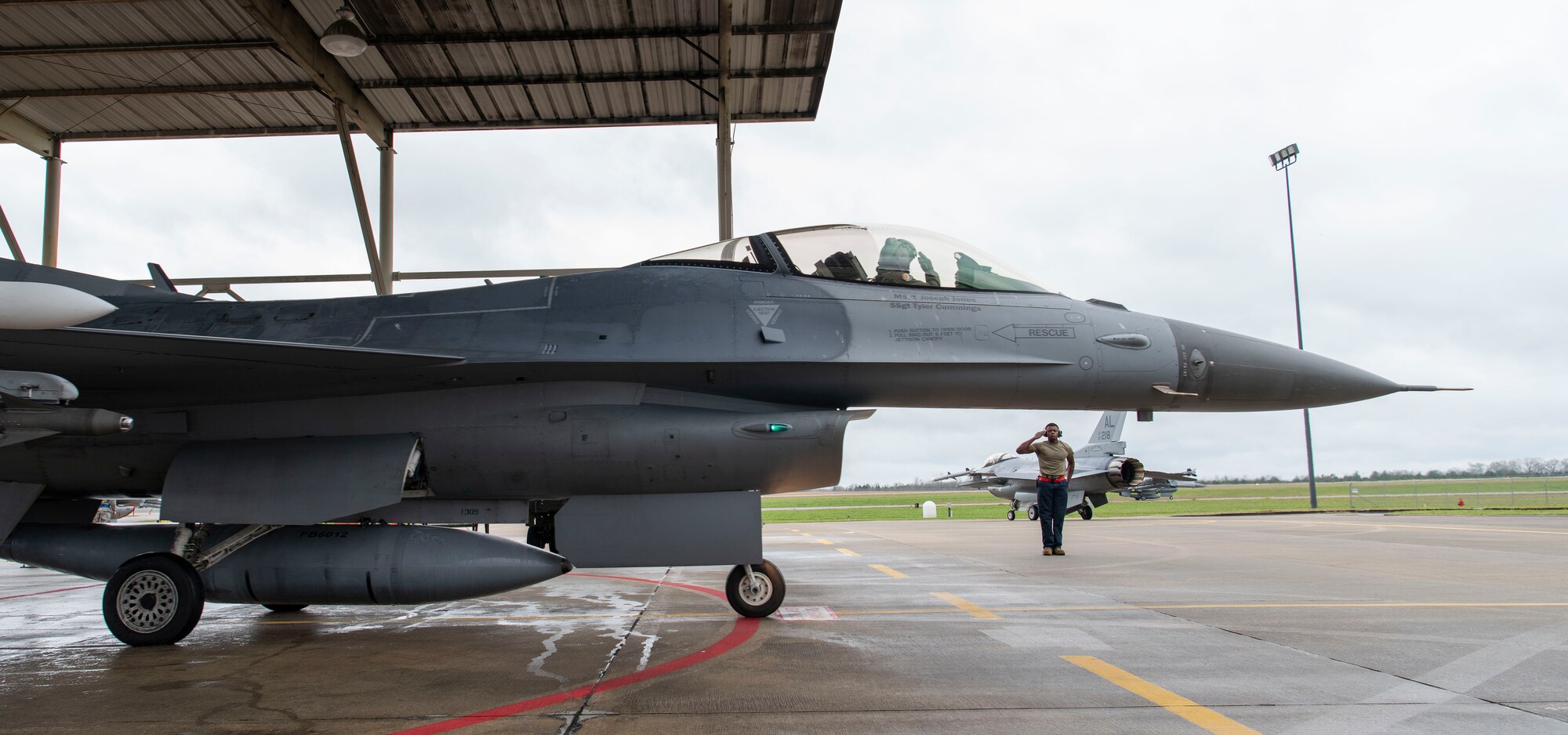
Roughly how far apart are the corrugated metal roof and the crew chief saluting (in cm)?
529

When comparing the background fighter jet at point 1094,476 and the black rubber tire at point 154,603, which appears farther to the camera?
the background fighter jet at point 1094,476

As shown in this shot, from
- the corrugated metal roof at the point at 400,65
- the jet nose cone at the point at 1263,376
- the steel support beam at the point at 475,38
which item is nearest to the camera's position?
the jet nose cone at the point at 1263,376

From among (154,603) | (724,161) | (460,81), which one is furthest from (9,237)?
(724,161)

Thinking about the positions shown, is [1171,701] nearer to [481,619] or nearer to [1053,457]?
[481,619]

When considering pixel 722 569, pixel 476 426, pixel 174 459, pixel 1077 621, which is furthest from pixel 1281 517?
pixel 174 459

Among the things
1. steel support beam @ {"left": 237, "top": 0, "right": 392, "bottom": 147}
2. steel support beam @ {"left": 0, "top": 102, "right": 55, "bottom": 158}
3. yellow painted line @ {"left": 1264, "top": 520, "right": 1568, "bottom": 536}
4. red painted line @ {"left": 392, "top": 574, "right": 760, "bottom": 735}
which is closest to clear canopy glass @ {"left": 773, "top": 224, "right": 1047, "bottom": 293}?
red painted line @ {"left": 392, "top": 574, "right": 760, "bottom": 735}

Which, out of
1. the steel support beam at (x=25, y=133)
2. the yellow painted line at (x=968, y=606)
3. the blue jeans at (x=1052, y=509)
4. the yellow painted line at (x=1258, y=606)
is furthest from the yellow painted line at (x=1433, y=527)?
the steel support beam at (x=25, y=133)

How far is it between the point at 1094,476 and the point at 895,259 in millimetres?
20373

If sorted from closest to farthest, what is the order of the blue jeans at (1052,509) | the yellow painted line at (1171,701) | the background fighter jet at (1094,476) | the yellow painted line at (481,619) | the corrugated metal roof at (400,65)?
the yellow painted line at (1171,701), the yellow painted line at (481,619), the corrugated metal roof at (400,65), the blue jeans at (1052,509), the background fighter jet at (1094,476)

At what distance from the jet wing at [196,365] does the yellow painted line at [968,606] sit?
4.23 m

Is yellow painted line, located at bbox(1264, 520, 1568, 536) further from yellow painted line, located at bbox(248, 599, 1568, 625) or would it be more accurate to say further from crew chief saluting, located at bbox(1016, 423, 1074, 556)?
yellow painted line, located at bbox(248, 599, 1568, 625)

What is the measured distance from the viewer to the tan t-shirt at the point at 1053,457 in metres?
10.8

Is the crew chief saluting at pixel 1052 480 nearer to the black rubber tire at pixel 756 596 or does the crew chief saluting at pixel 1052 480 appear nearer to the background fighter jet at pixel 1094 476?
the black rubber tire at pixel 756 596

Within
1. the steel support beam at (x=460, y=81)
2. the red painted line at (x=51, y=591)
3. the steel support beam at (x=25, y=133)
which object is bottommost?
the red painted line at (x=51, y=591)
